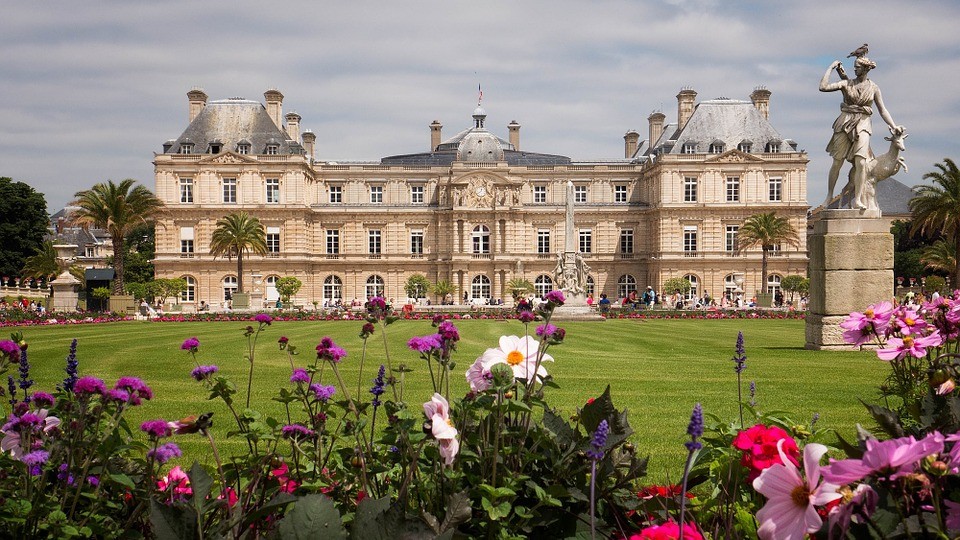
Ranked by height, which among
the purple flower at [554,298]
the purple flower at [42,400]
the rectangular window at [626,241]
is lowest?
the purple flower at [42,400]

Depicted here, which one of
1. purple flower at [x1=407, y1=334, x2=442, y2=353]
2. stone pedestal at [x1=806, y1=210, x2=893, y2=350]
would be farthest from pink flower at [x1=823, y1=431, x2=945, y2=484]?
stone pedestal at [x1=806, y1=210, x2=893, y2=350]

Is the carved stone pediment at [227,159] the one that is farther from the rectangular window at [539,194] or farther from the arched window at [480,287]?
the rectangular window at [539,194]

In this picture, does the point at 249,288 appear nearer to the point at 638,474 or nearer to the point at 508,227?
the point at 508,227

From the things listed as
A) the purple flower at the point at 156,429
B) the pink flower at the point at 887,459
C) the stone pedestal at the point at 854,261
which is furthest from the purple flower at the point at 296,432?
the stone pedestal at the point at 854,261

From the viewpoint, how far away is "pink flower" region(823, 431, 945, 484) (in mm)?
1685

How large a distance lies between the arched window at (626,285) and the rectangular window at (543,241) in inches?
257

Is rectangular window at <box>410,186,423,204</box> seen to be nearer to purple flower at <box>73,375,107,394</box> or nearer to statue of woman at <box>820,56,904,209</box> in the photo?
statue of woman at <box>820,56,904,209</box>

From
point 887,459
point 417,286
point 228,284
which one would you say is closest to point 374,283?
point 417,286

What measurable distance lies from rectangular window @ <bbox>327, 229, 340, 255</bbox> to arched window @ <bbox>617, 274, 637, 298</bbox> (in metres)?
23.3

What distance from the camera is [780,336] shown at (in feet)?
72.0

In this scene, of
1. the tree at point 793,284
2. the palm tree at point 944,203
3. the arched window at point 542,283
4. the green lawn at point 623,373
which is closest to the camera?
the green lawn at point 623,373

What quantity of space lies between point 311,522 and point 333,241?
6098 centimetres

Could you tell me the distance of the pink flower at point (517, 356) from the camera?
368 centimetres

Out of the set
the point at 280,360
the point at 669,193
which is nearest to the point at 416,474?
the point at 280,360
